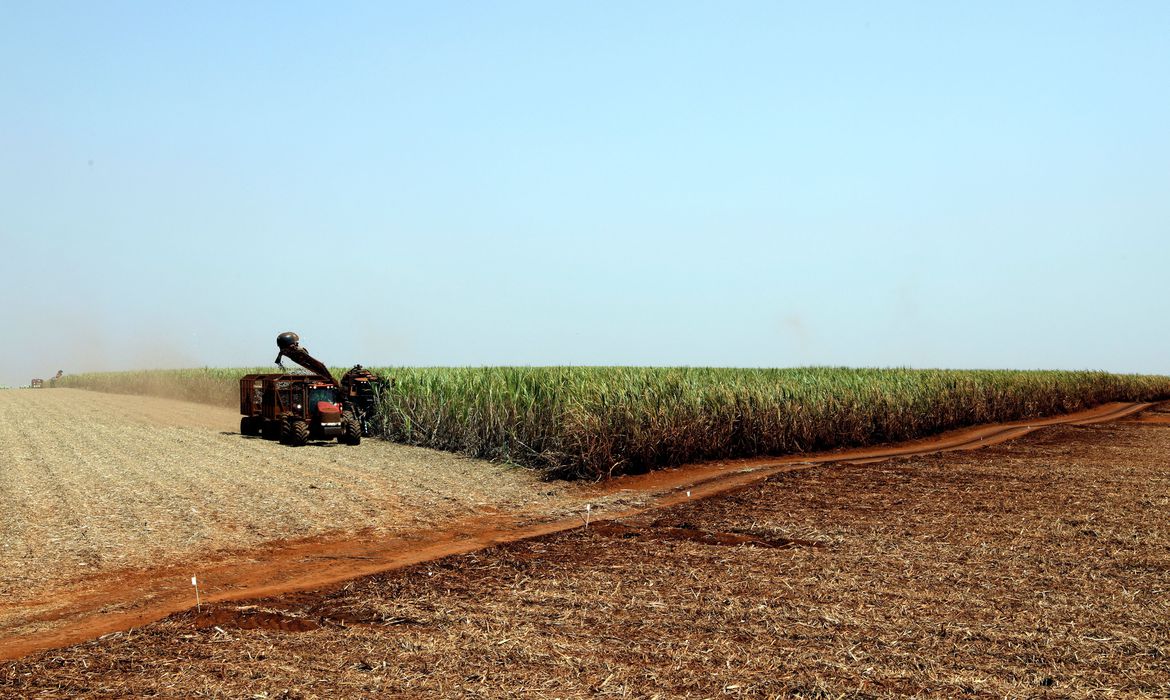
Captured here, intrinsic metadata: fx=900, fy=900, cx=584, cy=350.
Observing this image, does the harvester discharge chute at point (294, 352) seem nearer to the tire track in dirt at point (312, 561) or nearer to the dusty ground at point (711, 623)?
the tire track in dirt at point (312, 561)

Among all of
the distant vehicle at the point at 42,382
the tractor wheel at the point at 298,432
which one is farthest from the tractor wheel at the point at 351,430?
the distant vehicle at the point at 42,382

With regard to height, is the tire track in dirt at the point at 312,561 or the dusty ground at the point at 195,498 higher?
the dusty ground at the point at 195,498

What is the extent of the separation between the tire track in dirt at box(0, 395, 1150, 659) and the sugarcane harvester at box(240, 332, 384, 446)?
8861 mm

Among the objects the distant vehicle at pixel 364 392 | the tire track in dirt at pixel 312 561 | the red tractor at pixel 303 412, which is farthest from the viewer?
the distant vehicle at pixel 364 392

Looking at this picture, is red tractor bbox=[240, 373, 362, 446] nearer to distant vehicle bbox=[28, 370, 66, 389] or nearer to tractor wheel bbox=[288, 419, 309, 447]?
tractor wheel bbox=[288, 419, 309, 447]

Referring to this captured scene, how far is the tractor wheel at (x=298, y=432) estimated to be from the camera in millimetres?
23047

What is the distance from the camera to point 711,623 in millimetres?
7766

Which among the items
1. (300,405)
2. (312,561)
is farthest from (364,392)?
(312,561)

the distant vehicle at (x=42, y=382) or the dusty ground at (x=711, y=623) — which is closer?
the dusty ground at (x=711, y=623)

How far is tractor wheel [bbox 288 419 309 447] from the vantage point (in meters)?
23.0

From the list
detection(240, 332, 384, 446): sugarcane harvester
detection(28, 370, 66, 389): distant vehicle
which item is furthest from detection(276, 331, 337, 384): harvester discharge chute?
detection(28, 370, 66, 389): distant vehicle

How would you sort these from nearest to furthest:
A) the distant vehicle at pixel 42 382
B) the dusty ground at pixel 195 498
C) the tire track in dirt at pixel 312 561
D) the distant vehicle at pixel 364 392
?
the tire track in dirt at pixel 312 561 → the dusty ground at pixel 195 498 → the distant vehicle at pixel 364 392 → the distant vehicle at pixel 42 382

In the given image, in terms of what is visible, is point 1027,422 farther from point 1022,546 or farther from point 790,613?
point 790,613

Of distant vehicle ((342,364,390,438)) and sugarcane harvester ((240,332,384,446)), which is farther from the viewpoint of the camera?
distant vehicle ((342,364,390,438))
